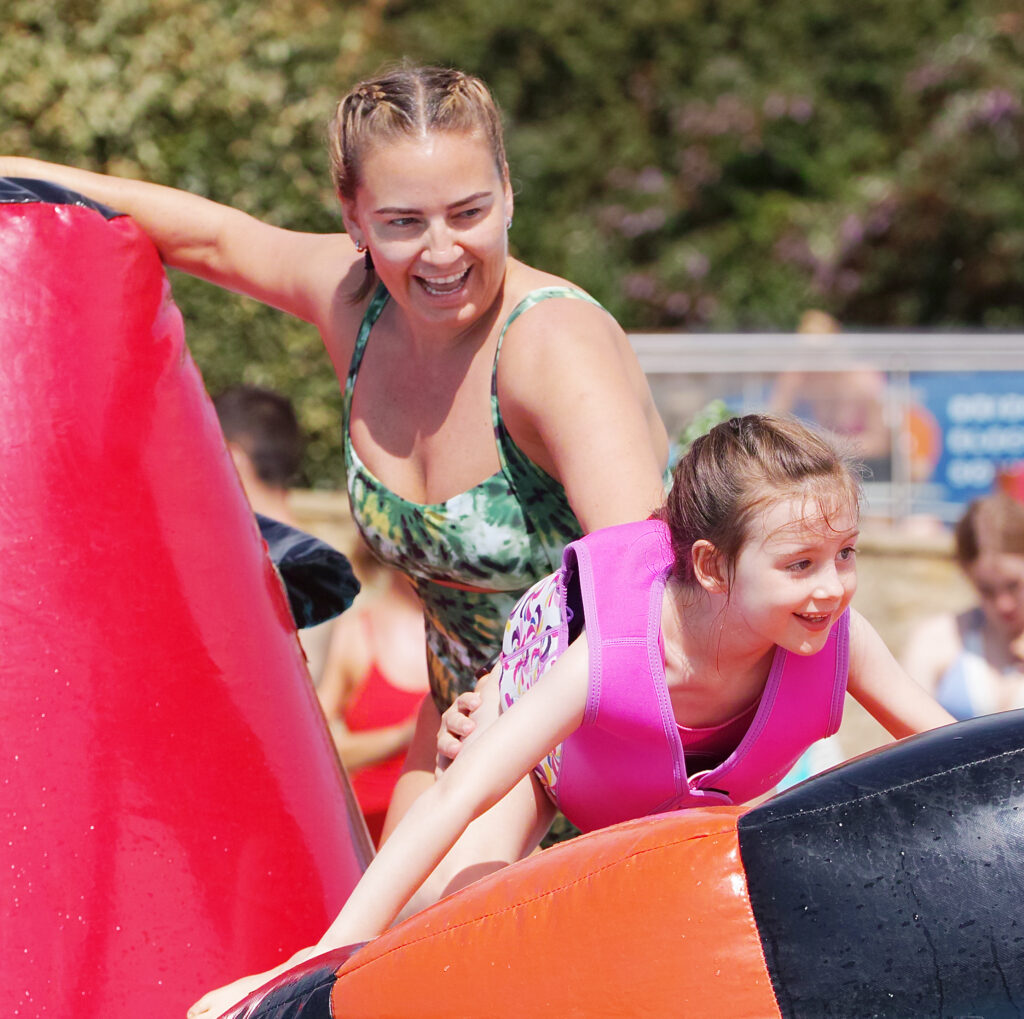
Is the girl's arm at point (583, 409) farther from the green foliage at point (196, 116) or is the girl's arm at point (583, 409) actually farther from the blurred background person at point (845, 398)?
the green foliage at point (196, 116)

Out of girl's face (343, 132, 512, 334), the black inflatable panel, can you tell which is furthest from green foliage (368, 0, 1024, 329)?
the black inflatable panel

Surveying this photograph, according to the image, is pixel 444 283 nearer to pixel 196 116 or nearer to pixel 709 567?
pixel 709 567

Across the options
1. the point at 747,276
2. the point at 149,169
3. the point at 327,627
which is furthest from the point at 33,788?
the point at 747,276

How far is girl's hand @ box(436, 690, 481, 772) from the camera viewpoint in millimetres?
1826

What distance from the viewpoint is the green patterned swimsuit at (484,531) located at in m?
1.95

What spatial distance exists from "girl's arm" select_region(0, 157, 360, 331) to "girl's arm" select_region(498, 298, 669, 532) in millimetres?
434

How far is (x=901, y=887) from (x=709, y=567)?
0.45 m

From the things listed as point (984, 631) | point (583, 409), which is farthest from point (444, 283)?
point (984, 631)

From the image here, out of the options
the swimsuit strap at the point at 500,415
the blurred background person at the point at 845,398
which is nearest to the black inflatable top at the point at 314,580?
the swimsuit strap at the point at 500,415

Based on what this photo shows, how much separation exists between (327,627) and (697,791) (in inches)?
106

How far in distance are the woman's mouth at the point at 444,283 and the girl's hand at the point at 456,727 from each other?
50cm

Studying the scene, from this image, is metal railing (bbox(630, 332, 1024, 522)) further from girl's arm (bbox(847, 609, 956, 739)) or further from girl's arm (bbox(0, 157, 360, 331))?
girl's arm (bbox(847, 609, 956, 739))

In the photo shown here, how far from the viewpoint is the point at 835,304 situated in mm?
12445

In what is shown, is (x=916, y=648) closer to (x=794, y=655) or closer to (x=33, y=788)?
(x=794, y=655)
